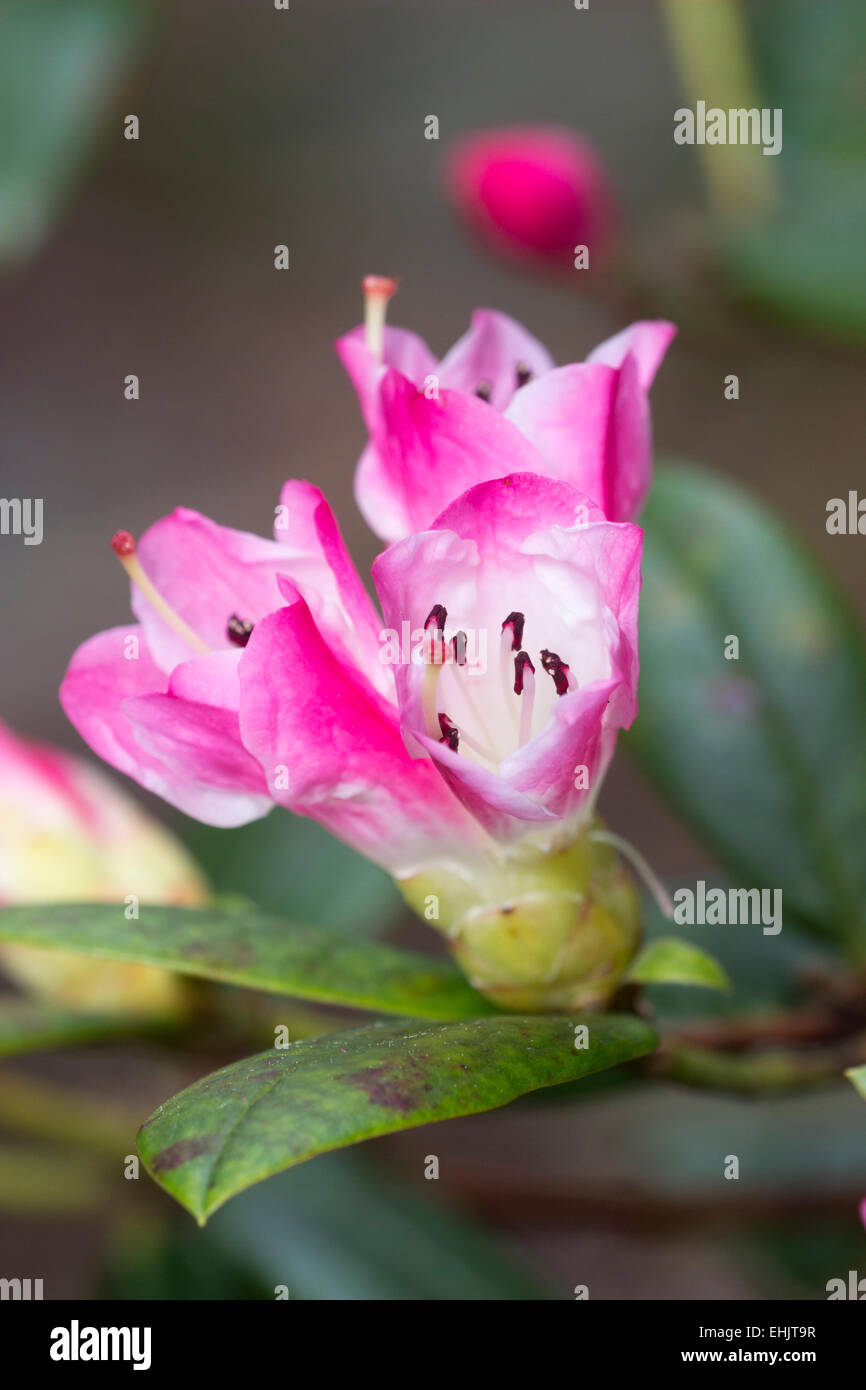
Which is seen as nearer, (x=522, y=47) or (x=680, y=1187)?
(x=680, y=1187)

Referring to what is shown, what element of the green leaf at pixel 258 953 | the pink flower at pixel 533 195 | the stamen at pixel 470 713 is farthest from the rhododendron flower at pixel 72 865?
the pink flower at pixel 533 195

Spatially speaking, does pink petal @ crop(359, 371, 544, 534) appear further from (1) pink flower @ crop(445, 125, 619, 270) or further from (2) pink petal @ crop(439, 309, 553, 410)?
(1) pink flower @ crop(445, 125, 619, 270)

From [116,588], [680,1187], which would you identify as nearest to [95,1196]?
[680,1187]

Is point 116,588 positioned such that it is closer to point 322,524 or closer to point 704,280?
point 704,280

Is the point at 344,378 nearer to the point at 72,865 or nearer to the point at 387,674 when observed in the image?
the point at 72,865

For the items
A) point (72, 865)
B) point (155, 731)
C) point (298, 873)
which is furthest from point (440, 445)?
point (298, 873)

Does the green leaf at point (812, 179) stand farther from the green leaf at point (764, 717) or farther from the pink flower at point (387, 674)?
the pink flower at point (387, 674)

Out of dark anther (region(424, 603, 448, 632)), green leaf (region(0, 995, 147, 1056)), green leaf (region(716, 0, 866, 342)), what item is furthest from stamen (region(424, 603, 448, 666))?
green leaf (region(716, 0, 866, 342))
